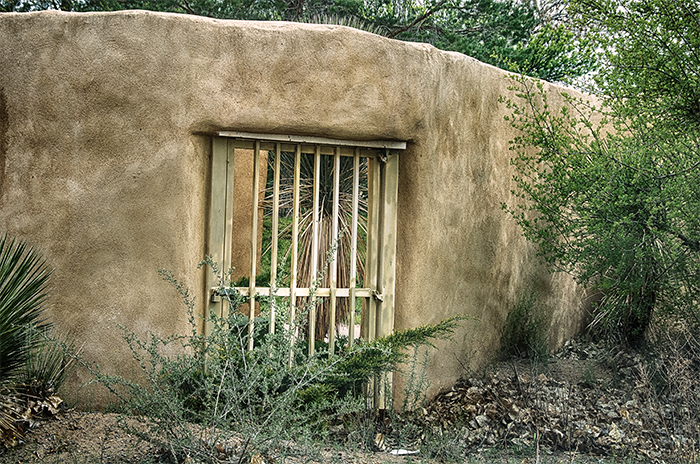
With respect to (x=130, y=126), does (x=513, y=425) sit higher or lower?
lower

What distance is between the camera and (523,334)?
237 inches

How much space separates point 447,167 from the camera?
5191 mm

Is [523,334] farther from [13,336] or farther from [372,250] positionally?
[13,336]

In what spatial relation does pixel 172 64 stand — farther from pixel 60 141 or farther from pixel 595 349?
pixel 595 349

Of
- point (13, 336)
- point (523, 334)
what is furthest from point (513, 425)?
point (13, 336)

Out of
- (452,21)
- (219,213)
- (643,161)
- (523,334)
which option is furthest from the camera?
(452,21)

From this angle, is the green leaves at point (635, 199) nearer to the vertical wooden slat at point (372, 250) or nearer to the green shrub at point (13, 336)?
the vertical wooden slat at point (372, 250)

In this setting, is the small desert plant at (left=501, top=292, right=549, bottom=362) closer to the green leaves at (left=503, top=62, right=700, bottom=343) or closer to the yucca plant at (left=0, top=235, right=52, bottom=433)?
the green leaves at (left=503, top=62, right=700, bottom=343)

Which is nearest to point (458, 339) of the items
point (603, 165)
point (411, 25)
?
point (603, 165)

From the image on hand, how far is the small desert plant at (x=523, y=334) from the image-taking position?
5.91 metres

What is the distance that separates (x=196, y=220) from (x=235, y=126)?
733mm

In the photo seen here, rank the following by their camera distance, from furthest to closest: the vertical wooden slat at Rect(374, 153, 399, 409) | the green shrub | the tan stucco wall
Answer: the vertical wooden slat at Rect(374, 153, 399, 409), the tan stucco wall, the green shrub

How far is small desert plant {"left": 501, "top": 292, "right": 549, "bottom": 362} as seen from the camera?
591cm

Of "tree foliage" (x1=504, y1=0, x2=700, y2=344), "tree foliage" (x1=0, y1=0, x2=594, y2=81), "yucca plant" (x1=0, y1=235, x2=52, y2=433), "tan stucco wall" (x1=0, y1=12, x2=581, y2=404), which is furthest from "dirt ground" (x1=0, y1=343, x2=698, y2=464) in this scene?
"tree foliage" (x1=0, y1=0, x2=594, y2=81)
